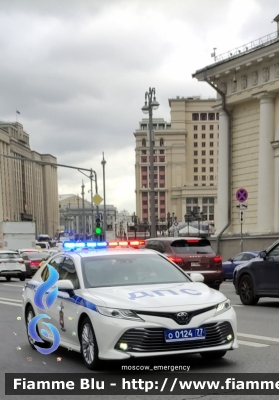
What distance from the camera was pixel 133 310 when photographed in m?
7.43

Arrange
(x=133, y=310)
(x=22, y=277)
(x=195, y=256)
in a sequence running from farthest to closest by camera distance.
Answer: (x=22, y=277)
(x=195, y=256)
(x=133, y=310)

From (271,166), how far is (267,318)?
23933 mm

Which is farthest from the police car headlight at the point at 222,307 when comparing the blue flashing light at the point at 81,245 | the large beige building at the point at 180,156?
the large beige building at the point at 180,156

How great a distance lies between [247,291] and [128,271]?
7.80 metres

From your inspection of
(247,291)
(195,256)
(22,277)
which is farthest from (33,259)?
(247,291)

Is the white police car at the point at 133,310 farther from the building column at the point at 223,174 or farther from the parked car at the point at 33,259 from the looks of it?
the building column at the point at 223,174

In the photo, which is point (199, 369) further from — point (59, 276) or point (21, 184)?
point (21, 184)

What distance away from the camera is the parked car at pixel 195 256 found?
1897 centimetres

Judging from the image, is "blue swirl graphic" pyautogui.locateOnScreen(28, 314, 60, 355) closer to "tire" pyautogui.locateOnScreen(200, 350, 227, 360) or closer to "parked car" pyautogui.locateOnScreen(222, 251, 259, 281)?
"tire" pyautogui.locateOnScreen(200, 350, 227, 360)

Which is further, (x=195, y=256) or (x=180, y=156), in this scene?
(x=180, y=156)

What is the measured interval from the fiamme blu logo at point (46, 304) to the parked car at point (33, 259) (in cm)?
2615

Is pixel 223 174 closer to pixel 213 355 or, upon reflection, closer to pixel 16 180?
pixel 213 355

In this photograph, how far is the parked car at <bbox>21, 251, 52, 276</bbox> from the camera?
120 feet
